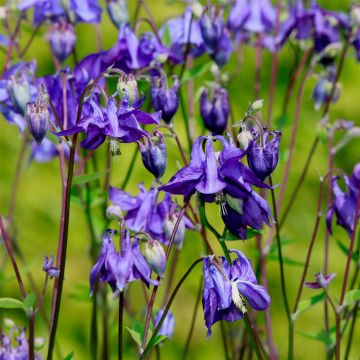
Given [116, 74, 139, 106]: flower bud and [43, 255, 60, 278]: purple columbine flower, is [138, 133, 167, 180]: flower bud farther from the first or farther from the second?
[43, 255, 60, 278]: purple columbine flower

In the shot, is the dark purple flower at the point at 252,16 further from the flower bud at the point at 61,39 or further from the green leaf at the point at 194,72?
the flower bud at the point at 61,39

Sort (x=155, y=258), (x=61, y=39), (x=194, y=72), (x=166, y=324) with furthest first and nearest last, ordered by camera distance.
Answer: (x=194, y=72), (x=61, y=39), (x=166, y=324), (x=155, y=258)

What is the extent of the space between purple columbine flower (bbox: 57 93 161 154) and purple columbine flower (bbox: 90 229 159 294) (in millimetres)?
179

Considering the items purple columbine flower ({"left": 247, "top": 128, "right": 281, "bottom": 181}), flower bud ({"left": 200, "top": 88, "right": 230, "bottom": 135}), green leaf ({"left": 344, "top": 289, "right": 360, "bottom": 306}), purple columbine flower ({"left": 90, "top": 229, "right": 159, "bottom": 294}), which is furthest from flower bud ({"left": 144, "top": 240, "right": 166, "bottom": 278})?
flower bud ({"left": 200, "top": 88, "right": 230, "bottom": 135})

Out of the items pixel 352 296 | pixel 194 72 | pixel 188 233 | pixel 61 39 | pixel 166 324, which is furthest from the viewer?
pixel 188 233

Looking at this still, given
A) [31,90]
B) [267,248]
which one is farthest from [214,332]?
[31,90]

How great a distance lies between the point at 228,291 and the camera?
4.72 ft

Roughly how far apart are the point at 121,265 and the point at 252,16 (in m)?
1.32

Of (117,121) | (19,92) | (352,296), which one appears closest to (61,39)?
(19,92)

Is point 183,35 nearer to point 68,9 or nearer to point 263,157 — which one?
point 68,9

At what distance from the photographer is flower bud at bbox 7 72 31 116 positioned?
1977mm

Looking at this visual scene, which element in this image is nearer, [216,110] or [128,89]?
[128,89]

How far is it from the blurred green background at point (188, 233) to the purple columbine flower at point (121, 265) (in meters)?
1.51

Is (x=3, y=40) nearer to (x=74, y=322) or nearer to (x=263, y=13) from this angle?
(x=263, y=13)
